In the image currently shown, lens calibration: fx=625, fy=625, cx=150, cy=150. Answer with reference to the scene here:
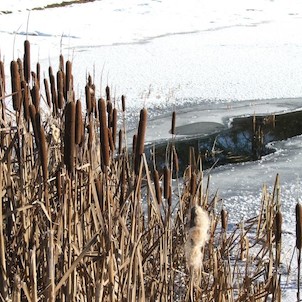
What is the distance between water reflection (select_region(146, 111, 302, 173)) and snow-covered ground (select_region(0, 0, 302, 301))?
138 mm

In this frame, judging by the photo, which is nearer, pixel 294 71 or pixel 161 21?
pixel 294 71

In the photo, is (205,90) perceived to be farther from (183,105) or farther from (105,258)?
(105,258)

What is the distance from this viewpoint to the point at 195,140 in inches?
186

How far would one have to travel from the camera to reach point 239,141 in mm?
4797

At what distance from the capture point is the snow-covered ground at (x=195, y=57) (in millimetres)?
4098

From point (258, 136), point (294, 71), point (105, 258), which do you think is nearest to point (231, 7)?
point (294, 71)

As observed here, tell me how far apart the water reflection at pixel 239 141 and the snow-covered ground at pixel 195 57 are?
0.14m

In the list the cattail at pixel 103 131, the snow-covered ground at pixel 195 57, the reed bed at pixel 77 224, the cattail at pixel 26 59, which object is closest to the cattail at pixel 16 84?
the reed bed at pixel 77 224

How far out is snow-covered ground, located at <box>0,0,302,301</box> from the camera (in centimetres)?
410

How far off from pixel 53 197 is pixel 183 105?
400 centimetres

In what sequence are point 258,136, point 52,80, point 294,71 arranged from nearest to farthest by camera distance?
point 52,80
point 258,136
point 294,71

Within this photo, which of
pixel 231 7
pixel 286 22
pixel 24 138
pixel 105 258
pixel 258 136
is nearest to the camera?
pixel 105 258

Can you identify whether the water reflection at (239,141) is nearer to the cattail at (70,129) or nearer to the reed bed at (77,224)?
the reed bed at (77,224)

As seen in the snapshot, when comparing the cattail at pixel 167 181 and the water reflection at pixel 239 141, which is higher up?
the cattail at pixel 167 181
